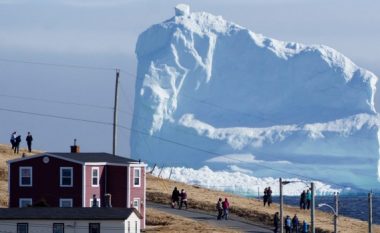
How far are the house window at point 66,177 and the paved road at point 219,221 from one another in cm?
813

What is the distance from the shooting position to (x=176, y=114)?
14450 centimetres

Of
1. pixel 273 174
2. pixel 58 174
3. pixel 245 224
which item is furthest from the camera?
pixel 273 174

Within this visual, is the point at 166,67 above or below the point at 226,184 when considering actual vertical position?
above

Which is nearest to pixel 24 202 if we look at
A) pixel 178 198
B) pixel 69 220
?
pixel 69 220

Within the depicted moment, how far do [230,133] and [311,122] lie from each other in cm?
937

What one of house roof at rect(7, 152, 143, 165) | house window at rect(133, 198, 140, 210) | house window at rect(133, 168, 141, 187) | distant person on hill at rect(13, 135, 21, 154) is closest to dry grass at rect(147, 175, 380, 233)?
distant person on hill at rect(13, 135, 21, 154)

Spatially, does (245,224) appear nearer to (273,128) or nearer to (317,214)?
(317,214)

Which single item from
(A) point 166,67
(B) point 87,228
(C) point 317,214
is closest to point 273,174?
(A) point 166,67

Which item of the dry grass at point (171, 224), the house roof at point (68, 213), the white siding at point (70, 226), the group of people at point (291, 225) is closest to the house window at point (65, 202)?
the dry grass at point (171, 224)

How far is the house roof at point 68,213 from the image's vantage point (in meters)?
55.2

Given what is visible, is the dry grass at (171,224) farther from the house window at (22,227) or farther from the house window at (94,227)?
the house window at (22,227)

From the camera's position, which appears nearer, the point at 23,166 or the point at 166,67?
the point at 23,166

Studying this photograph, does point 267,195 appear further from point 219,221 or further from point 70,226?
point 70,226

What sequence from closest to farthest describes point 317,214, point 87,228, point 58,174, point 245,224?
1. point 87,228
2. point 58,174
3. point 245,224
4. point 317,214
